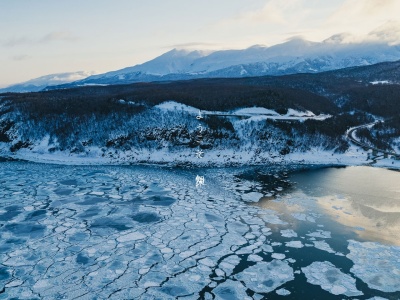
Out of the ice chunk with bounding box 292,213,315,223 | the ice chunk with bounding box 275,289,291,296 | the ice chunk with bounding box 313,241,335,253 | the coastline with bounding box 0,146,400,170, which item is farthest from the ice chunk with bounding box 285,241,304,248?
the coastline with bounding box 0,146,400,170

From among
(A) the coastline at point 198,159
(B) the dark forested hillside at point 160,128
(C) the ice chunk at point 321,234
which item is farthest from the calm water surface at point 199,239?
(B) the dark forested hillside at point 160,128

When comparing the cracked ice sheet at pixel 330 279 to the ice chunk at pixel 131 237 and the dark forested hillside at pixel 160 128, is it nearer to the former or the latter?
the ice chunk at pixel 131 237

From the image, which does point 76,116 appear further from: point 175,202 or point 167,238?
point 167,238

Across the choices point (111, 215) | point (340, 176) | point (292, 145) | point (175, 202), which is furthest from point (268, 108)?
point (111, 215)

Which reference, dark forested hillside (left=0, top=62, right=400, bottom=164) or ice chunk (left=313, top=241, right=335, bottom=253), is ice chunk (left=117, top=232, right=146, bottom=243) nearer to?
ice chunk (left=313, top=241, right=335, bottom=253)

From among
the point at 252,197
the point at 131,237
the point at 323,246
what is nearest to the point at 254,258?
the point at 323,246

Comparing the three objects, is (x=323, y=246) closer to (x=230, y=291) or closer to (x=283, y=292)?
(x=283, y=292)
